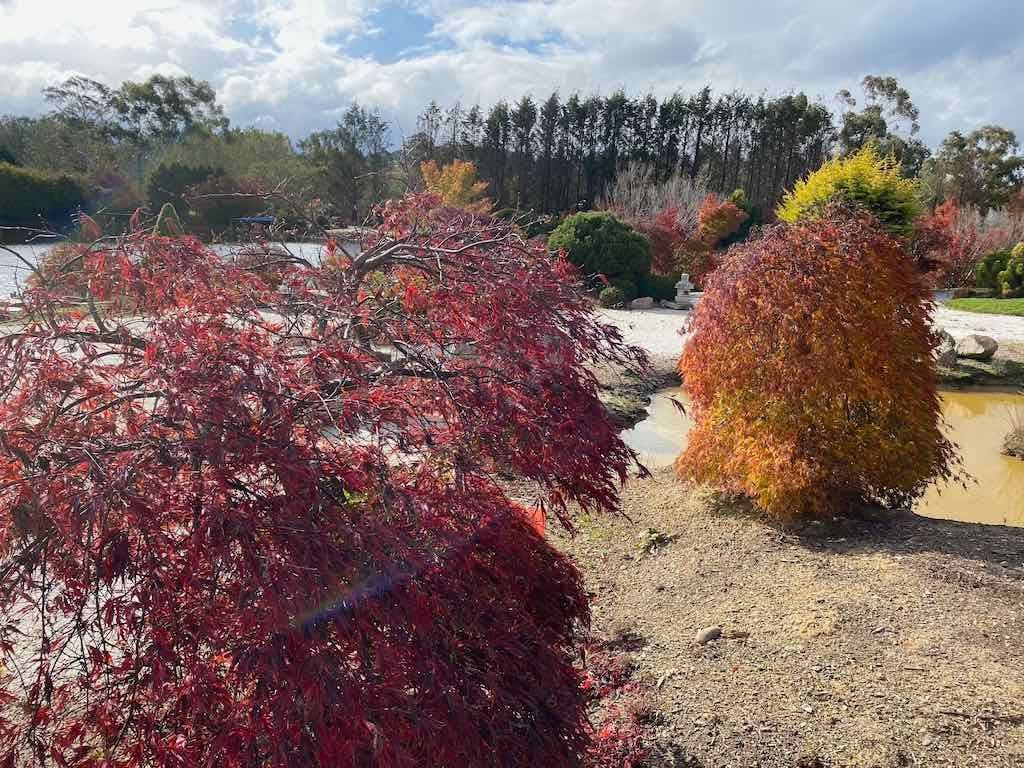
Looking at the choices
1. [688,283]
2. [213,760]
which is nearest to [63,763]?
[213,760]

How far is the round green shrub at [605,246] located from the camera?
1595 cm

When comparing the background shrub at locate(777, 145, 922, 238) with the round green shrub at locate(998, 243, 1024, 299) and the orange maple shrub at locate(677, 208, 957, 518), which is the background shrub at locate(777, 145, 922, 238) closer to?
the orange maple shrub at locate(677, 208, 957, 518)

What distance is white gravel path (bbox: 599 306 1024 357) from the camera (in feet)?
41.4

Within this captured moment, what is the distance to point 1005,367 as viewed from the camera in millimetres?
11570

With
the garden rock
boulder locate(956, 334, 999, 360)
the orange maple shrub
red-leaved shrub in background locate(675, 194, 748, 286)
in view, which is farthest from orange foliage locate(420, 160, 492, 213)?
the garden rock

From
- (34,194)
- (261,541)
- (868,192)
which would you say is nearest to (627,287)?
(868,192)

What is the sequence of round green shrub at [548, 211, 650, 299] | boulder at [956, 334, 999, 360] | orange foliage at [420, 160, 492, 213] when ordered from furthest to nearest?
orange foliage at [420, 160, 492, 213], round green shrub at [548, 211, 650, 299], boulder at [956, 334, 999, 360]

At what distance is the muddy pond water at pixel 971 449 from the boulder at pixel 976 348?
1.16 m

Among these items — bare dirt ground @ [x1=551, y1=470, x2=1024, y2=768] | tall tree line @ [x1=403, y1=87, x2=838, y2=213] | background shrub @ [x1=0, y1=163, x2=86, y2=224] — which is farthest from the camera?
tall tree line @ [x1=403, y1=87, x2=838, y2=213]

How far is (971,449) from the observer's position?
26.3 ft

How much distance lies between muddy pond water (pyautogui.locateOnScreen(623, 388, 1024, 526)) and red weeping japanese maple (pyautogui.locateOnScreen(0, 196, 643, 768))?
327 cm

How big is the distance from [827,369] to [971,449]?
4.66m

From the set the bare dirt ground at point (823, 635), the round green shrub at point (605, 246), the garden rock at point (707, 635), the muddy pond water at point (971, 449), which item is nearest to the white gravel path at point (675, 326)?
the round green shrub at point (605, 246)

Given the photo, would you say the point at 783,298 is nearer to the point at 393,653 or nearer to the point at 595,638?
the point at 595,638
